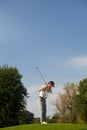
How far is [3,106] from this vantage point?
63.6 meters

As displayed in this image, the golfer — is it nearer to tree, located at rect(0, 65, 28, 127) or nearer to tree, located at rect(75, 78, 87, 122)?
tree, located at rect(0, 65, 28, 127)

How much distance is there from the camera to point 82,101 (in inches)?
3091

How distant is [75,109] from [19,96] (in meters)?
15.8

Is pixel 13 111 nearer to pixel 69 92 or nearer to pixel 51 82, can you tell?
pixel 69 92

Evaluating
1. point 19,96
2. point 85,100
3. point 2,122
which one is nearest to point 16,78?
point 19,96

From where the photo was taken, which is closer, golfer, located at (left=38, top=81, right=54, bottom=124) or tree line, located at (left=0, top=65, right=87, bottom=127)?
golfer, located at (left=38, top=81, right=54, bottom=124)

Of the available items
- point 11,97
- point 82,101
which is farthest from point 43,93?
point 82,101

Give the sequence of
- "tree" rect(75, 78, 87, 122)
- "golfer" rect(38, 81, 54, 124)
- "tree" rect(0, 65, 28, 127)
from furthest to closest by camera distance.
Answer: "tree" rect(75, 78, 87, 122) → "tree" rect(0, 65, 28, 127) → "golfer" rect(38, 81, 54, 124)

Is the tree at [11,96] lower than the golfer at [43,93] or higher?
higher

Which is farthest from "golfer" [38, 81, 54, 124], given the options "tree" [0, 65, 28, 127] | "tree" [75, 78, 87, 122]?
"tree" [75, 78, 87, 122]

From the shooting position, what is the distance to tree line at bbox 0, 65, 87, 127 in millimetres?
63500

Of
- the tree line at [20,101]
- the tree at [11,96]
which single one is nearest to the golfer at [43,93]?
the tree line at [20,101]

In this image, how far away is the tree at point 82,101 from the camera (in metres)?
76.5

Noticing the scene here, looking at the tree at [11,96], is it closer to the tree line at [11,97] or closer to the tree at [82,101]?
the tree line at [11,97]
